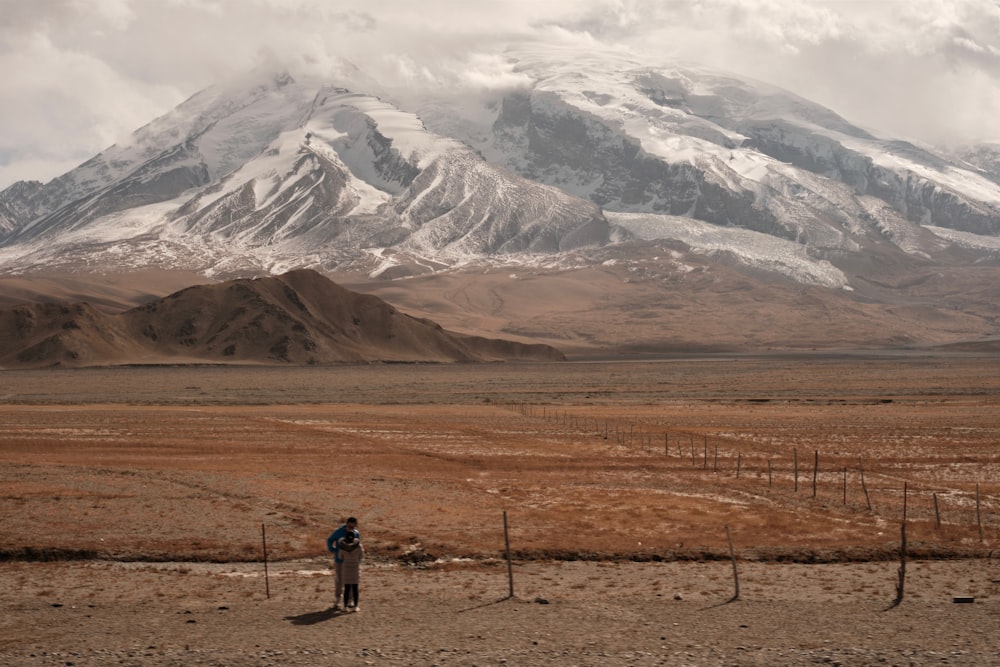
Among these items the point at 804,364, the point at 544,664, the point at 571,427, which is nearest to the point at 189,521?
the point at 544,664

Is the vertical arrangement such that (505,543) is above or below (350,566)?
below

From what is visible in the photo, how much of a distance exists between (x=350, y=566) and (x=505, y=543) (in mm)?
6297

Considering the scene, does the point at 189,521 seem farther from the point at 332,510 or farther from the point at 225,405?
the point at 225,405

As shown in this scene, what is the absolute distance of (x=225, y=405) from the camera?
319 ft

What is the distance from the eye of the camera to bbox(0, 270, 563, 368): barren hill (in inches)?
6777

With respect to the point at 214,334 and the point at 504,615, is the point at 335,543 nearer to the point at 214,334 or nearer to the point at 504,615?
the point at 504,615

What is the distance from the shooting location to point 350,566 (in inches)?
930

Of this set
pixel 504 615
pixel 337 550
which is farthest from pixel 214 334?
pixel 504 615

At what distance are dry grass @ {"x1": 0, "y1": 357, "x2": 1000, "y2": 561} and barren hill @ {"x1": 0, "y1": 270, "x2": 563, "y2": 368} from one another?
71650 millimetres

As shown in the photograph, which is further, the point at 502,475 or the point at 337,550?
the point at 502,475

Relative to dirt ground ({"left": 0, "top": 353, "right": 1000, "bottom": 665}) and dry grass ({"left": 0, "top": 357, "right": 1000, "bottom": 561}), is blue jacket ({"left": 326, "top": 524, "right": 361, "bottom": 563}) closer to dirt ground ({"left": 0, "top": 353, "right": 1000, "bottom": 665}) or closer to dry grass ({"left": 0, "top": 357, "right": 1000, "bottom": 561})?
dirt ground ({"left": 0, "top": 353, "right": 1000, "bottom": 665})

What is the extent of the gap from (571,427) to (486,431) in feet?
19.7

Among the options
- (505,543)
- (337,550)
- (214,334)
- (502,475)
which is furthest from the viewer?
(214,334)

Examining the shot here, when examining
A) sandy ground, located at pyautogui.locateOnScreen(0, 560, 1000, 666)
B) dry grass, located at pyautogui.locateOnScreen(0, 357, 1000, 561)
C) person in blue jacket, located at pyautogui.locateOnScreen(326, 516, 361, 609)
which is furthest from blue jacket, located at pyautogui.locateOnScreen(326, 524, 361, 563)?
dry grass, located at pyautogui.locateOnScreen(0, 357, 1000, 561)
